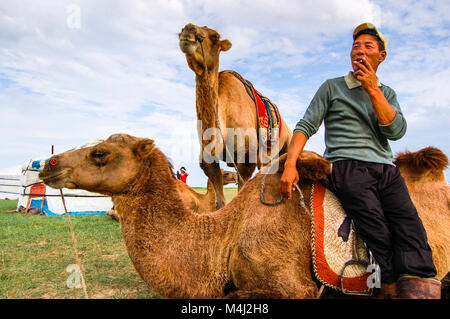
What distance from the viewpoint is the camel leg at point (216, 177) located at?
5672 millimetres

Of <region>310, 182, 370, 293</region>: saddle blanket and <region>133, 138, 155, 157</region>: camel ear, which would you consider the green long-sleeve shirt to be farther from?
<region>133, 138, 155, 157</region>: camel ear

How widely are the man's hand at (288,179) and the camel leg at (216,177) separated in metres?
3.32

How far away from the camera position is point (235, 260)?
2.40 m

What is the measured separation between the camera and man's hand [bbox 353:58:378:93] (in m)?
2.22

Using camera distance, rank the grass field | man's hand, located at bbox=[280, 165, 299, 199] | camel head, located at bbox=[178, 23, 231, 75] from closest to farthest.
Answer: man's hand, located at bbox=[280, 165, 299, 199] → the grass field → camel head, located at bbox=[178, 23, 231, 75]

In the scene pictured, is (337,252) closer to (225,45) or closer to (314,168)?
(314,168)

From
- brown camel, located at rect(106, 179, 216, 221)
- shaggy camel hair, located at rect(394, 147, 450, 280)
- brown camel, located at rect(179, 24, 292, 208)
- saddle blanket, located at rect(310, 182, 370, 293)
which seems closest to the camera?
saddle blanket, located at rect(310, 182, 370, 293)

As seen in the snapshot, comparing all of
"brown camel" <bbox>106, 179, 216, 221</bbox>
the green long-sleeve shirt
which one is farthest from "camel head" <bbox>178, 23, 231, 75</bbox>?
the green long-sleeve shirt

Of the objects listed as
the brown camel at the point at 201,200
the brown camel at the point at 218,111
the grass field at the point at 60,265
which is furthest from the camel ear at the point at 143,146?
the brown camel at the point at 201,200

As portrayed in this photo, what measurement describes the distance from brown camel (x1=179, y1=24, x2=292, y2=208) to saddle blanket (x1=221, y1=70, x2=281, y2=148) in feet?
0.30

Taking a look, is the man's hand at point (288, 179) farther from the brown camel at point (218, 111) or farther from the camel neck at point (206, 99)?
the camel neck at point (206, 99)

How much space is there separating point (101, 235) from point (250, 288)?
21.2 ft

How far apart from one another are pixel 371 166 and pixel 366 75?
63 cm

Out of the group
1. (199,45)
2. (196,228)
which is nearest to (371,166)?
(196,228)
